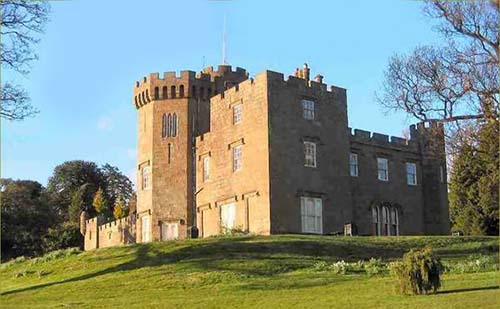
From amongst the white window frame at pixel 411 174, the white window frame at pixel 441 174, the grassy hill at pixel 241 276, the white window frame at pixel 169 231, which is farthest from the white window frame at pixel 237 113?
the white window frame at pixel 441 174

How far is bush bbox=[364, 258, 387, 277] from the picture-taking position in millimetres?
25220

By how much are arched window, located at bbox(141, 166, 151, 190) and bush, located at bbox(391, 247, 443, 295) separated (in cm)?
2903

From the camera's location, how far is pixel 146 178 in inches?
1865

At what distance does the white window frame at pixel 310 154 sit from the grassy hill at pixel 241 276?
6.74m

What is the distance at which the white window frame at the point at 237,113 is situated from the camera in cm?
4144

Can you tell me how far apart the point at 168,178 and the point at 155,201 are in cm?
159

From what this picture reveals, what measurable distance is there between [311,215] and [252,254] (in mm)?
10145

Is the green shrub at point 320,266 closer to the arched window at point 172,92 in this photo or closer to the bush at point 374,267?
the bush at point 374,267

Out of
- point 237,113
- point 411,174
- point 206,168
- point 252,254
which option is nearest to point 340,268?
point 252,254

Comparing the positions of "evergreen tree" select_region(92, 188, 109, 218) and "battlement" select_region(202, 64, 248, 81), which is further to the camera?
"evergreen tree" select_region(92, 188, 109, 218)

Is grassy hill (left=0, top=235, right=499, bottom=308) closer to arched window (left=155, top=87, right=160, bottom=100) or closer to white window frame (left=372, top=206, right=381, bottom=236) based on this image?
white window frame (left=372, top=206, right=381, bottom=236)

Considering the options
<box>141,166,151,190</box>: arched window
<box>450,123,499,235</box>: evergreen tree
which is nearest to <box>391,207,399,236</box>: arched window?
<box>450,123,499,235</box>: evergreen tree

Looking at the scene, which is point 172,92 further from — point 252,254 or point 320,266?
point 320,266

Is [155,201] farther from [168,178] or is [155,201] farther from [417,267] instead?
[417,267]
